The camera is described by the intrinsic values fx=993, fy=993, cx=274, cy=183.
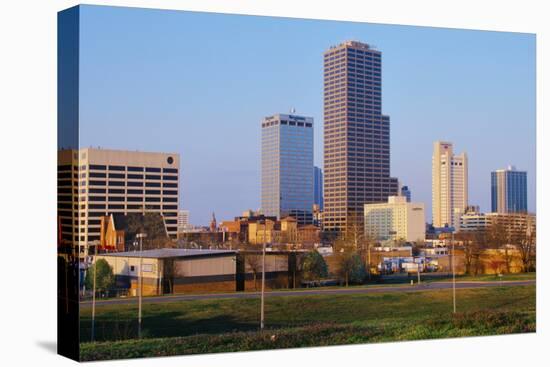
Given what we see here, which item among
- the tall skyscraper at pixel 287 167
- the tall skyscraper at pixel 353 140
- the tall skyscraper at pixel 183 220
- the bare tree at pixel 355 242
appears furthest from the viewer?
the tall skyscraper at pixel 353 140

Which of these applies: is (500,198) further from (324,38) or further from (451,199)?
(324,38)

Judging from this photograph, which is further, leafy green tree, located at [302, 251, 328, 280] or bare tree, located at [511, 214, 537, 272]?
bare tree, located at [511, 214, 537, 272]

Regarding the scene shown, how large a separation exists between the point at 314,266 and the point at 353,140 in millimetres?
2815

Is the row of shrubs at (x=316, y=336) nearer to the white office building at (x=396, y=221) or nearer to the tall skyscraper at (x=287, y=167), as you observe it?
the white office building at (x=396, y=221)

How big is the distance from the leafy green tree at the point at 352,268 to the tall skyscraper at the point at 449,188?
1711 mm

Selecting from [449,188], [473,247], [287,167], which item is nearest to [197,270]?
[287,167]

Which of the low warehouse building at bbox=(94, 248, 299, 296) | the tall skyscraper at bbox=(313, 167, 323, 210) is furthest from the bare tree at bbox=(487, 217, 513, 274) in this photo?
the low warehouse building at bbox=(94, 248, 299, 296)

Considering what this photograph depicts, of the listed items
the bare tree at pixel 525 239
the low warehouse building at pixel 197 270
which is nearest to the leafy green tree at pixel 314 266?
the low warehouse building at pixel 197 270

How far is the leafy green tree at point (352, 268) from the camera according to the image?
16.3m

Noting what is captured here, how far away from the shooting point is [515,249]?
1794 cm

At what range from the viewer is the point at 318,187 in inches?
716

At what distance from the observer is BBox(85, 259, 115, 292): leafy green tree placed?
12938mm

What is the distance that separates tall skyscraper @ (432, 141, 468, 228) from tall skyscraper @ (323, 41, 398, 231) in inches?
31.7

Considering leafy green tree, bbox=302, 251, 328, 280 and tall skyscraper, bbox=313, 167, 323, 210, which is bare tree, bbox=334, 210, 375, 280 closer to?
leafy green tree, bbox=302, 251, 328, 280
